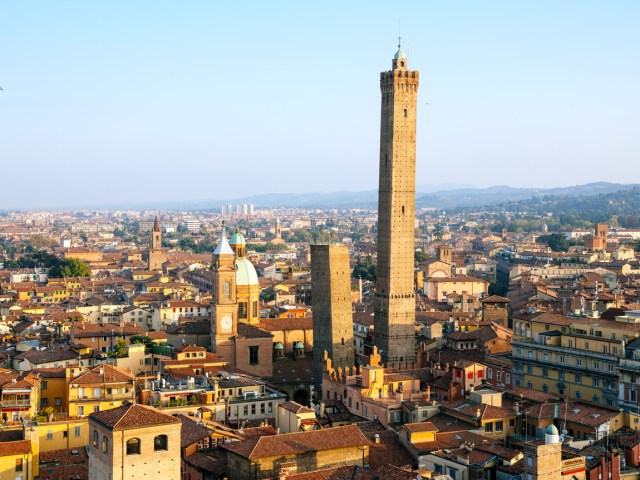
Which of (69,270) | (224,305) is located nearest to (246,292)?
(224,305)

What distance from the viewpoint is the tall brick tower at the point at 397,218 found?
51.2m

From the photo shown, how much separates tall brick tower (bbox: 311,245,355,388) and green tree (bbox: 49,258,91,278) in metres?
53.6

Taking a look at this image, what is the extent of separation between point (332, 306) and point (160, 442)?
22.8 m

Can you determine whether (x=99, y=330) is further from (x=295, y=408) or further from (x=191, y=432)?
(x=191, y=432)

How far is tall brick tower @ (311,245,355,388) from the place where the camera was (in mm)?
48438

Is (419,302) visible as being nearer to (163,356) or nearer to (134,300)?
(134,300)

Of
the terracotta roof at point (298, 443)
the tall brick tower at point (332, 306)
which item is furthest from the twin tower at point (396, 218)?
the terracotta roof at point (298, 443)

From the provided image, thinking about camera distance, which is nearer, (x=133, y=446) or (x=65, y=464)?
(x=133, y=446)

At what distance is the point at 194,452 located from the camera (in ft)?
103

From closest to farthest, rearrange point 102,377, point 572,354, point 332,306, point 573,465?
point 573,465, point 102,377, point 572,354, point 332,306

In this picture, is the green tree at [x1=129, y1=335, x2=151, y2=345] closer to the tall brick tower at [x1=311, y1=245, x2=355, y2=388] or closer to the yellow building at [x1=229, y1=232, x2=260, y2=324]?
the yellow building at [x1=229, y1=232, x2=260, y2=324]

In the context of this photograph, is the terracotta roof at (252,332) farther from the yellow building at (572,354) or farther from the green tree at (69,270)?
the green tree at (69,270)

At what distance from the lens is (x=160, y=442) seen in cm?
2617

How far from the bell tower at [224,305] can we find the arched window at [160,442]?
22103 millimetres
